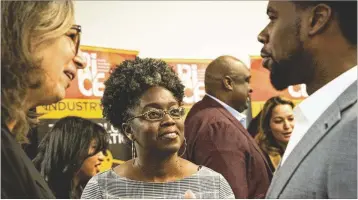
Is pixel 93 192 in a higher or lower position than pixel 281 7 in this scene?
lower

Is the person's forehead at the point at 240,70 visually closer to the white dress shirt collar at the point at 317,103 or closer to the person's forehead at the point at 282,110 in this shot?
the person's forehead at the point at 282,110

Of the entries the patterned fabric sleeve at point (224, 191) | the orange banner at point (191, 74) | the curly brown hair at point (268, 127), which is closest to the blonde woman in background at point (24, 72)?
the patterned fabric sleeve at point (224, 191)

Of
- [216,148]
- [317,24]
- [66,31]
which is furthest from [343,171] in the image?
[216,148]

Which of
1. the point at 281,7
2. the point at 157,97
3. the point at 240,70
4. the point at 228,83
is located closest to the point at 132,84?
the point at 157,97

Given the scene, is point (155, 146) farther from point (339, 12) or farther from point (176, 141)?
point (339, 12)

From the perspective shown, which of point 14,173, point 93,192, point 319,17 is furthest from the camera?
point 93,192

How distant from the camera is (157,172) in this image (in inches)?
67.9

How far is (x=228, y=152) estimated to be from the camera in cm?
196

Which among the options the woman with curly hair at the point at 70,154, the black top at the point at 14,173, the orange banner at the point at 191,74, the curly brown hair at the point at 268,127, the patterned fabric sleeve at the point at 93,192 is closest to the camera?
the black top at the point at 14,173

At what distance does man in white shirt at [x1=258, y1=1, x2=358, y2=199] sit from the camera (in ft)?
3.53

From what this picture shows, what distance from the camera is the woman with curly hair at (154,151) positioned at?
5.57 feet

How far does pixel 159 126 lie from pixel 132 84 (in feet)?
0.52

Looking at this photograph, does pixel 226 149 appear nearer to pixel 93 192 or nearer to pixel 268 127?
pixel 93 192

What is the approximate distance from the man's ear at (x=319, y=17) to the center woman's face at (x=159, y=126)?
619mm
